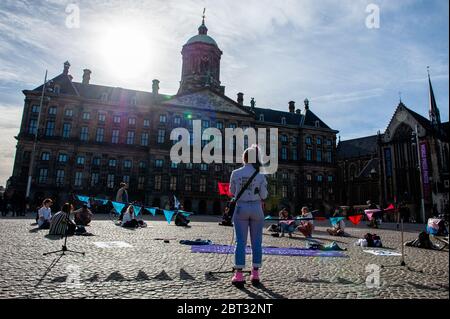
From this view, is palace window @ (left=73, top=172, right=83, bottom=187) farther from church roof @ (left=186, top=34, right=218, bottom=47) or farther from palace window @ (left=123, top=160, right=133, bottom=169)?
church roof @ (left=186, top=34, right=218, bottom=47)

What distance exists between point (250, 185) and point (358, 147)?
73.7 m

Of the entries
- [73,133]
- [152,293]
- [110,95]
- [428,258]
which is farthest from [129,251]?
[110,95]

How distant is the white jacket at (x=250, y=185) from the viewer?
4.82 metres

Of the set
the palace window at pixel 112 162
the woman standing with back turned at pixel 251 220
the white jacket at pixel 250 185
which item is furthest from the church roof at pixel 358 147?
the woman standing with back turned at pixel 251 220

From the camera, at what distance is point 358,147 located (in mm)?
71250

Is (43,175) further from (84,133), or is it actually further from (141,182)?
(141,182)

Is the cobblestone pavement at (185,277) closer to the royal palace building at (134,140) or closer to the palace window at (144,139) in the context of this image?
the royal palace building at (134,140)

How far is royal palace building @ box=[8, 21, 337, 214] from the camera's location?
138 feet

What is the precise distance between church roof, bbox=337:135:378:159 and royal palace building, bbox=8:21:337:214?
22.5 m

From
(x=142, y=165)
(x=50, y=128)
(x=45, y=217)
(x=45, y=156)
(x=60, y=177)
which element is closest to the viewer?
(x=45, y=217)

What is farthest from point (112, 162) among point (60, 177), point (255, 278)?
point (255, 278)

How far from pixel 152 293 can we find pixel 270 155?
158ft

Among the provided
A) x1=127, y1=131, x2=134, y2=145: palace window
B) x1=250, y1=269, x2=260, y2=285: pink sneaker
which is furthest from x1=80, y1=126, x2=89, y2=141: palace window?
x1=250, y1=269, x2=260, y2=285: pink sneaker
